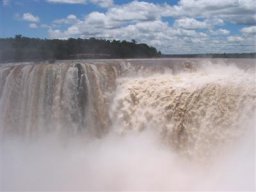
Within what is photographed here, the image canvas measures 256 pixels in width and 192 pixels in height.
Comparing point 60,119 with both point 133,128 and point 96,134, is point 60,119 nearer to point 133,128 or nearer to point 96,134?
point 96,134

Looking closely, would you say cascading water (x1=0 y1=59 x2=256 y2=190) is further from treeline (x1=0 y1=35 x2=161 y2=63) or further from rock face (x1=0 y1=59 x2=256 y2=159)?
treeline (x1=0 y1=35 x2=161 y2=63)

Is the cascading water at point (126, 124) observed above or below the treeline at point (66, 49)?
below

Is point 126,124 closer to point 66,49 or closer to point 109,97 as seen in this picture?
point 109,97

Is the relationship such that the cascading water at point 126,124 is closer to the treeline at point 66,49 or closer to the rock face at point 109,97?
the rock face at point 109,97

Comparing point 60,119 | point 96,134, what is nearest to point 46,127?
point 60,119

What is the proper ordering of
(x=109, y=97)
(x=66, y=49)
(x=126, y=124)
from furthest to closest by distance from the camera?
(x=66, y=49) < (x=109, y=97) < (x=126, y=124)

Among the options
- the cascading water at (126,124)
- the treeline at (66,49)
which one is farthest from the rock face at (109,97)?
the treeline at (66,49)

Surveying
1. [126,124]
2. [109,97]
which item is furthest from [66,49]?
[126,124]
